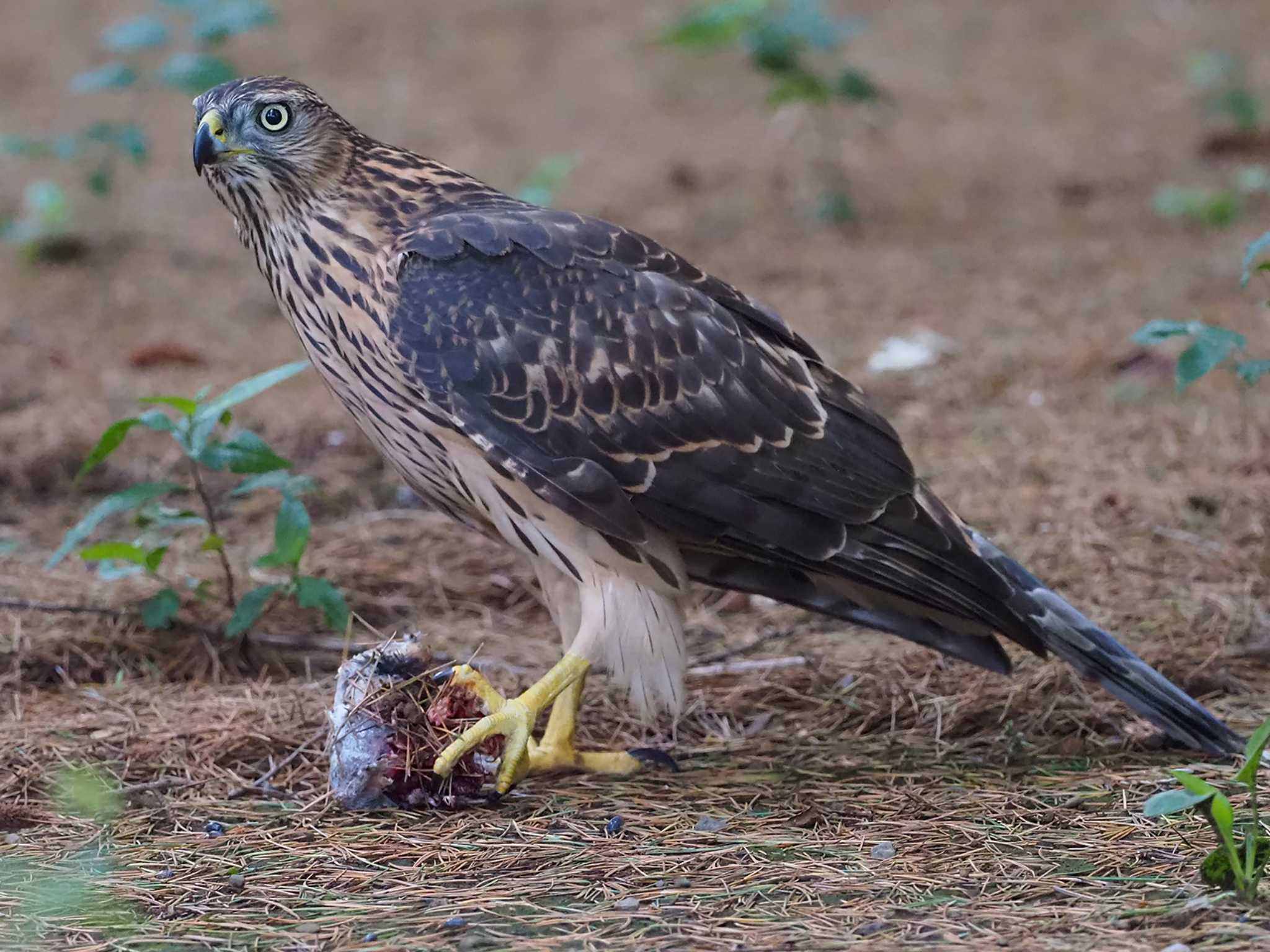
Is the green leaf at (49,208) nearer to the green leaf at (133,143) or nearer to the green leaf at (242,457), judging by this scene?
the green leaf at (133,143)

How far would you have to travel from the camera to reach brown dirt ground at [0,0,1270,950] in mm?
3080

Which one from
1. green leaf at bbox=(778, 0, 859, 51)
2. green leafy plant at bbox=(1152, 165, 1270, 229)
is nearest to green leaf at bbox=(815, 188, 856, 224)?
green leaf at bbox=(778, 0, 859, 51)

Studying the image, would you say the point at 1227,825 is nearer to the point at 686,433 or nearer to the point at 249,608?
the point at 686,433

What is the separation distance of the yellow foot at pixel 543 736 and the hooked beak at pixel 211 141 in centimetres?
154

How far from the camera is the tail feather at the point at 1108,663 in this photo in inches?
156

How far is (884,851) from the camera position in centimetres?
332

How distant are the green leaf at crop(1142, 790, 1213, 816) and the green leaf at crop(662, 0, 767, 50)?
616cm

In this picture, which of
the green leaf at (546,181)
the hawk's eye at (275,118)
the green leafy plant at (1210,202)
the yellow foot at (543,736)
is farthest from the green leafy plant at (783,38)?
the yellow foot at (543,736)

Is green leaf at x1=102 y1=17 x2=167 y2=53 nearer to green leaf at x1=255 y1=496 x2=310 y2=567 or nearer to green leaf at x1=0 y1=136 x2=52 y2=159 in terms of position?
green leaf at x1=0 y1=136 x2=52 y2=159

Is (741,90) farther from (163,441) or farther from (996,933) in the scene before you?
(996,933)

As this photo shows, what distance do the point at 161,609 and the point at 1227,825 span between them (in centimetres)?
313

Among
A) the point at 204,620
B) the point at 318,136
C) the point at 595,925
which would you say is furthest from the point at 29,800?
the point at 318,136

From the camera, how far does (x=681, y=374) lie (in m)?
4.05

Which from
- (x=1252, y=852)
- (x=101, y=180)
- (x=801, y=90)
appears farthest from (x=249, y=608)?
(x=801, y=90)
